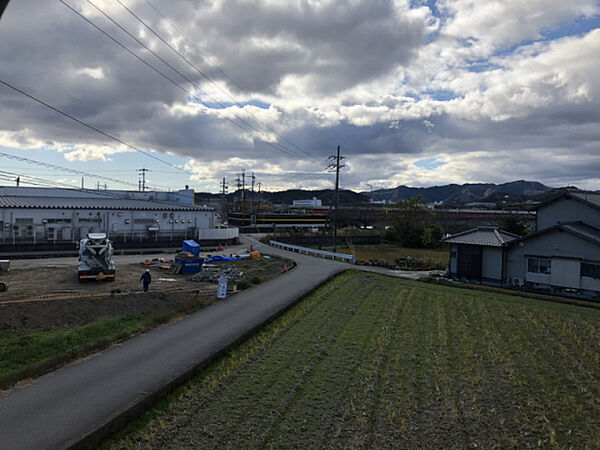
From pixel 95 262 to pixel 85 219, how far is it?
20806 mm

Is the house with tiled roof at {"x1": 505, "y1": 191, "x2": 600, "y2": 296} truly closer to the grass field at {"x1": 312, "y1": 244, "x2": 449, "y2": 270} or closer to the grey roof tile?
the grey roof tile

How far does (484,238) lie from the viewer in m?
29.1

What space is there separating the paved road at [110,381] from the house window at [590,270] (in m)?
18.6

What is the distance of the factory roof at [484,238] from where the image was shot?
28.1 m

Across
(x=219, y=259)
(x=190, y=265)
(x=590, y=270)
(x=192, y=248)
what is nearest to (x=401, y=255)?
(x=219, y=259)

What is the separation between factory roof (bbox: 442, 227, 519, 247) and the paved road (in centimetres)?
1782

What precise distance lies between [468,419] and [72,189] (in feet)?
209

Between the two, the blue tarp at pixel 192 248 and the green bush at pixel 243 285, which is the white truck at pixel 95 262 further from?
the green bush at pixel 243 285

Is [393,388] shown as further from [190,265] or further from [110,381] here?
[190,265]

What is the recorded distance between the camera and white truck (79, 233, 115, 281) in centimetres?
2511

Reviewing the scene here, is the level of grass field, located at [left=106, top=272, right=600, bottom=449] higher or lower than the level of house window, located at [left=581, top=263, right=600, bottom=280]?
lower

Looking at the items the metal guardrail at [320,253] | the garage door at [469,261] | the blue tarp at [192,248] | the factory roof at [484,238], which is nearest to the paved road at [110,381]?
the blue tarp at [192,248]

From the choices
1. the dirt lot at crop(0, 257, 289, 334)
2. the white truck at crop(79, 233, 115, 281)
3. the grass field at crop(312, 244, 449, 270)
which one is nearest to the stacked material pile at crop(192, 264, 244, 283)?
the dirt lot at crop(0, 257, 289, 334)

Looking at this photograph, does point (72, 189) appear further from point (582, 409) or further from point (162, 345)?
point (582, 409)
